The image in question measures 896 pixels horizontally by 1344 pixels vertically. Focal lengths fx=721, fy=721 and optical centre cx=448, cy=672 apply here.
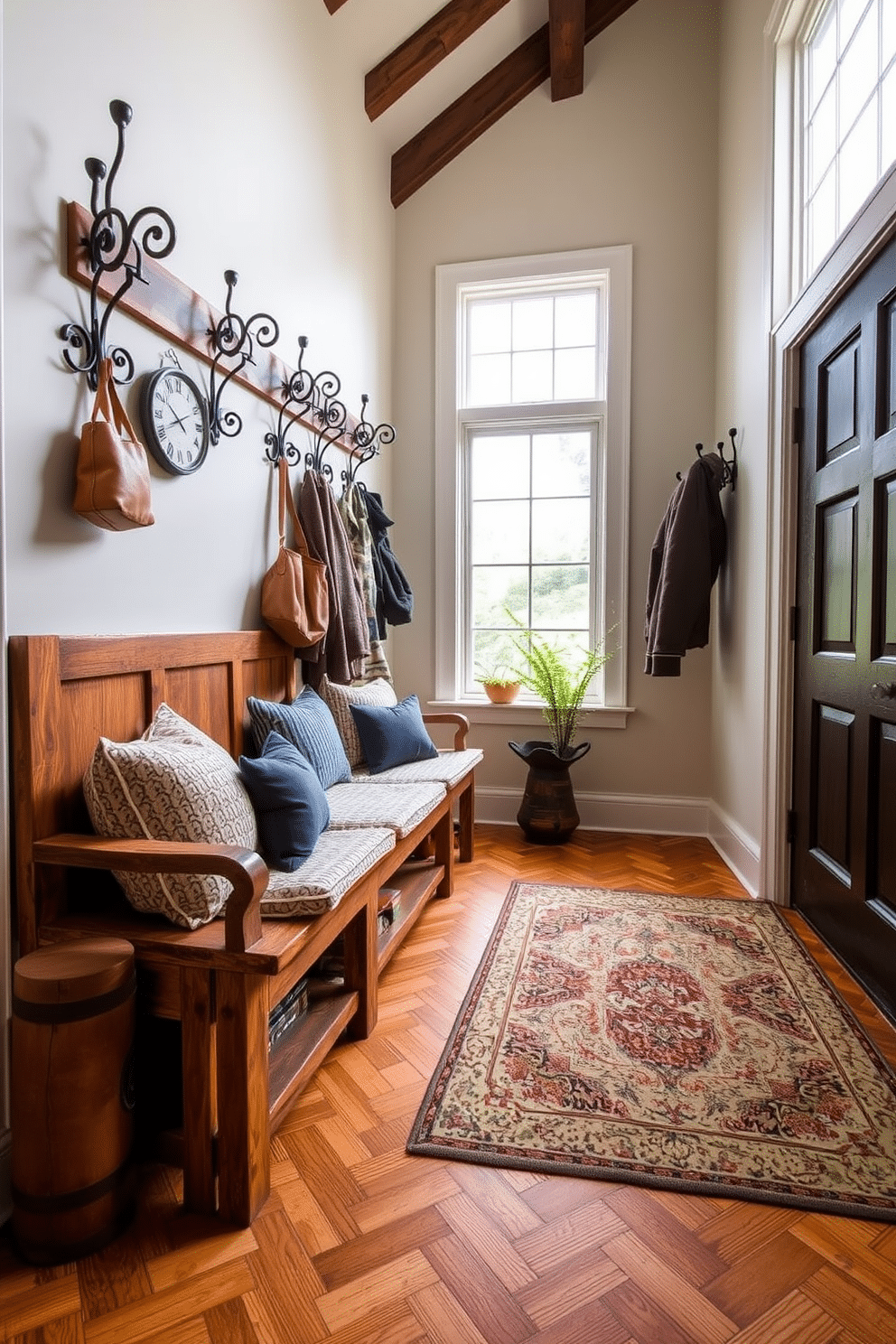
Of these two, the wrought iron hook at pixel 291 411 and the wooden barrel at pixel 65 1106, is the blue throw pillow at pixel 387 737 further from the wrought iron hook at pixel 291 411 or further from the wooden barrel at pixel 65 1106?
the wooden barrel at pixel 65 1106

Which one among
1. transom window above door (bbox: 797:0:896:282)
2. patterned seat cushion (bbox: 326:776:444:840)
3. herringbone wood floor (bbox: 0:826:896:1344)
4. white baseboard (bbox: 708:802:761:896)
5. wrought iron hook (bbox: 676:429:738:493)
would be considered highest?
transom window above door (bbox: 797:0:896:282)

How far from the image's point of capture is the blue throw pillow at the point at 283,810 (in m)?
1.65

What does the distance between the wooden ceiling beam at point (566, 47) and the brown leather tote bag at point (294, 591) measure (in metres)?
2.75

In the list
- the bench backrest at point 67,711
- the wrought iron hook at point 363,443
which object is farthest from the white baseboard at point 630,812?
the bench backrest at point 67,711

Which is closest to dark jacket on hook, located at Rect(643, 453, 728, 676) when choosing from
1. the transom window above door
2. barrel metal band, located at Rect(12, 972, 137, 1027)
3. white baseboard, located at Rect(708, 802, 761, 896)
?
white baseboard, located at Rect(708, 802, 761, 896)

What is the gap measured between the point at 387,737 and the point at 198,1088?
1.66m

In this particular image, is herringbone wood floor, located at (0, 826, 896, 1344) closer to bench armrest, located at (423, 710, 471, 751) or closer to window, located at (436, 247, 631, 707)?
bench armrest, located at (423, 710, 471, 751)

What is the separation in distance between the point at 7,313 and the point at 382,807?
1507 mm

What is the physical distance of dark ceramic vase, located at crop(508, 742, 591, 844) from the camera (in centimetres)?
351

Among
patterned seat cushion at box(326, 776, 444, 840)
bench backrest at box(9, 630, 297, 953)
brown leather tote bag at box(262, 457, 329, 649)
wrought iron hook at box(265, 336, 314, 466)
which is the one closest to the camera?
bench backrest at box(9, 630, 297, 953)

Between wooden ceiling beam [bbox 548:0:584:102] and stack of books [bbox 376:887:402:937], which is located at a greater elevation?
wooden ceiling beam [bbox 548:0:584:102]

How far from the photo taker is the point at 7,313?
137 cm

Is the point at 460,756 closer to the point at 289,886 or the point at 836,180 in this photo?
the point at 289,886

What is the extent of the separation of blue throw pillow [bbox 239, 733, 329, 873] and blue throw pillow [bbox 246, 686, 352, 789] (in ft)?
1.44
